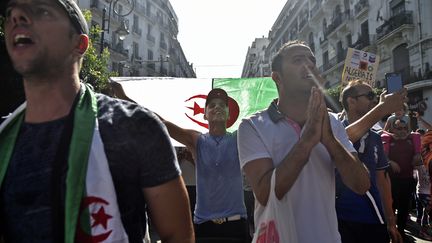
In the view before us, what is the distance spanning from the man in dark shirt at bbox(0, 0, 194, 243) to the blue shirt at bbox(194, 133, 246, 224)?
74.1 inches

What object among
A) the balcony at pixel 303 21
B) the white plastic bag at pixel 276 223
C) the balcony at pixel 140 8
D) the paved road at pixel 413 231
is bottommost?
the paved road at pixel 413 231

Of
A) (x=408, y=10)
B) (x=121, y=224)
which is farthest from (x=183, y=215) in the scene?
(x=408, y=10)

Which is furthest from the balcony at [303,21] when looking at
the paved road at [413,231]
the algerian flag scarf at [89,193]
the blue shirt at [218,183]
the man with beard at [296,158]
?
the algerian flag scarf at [89,193]

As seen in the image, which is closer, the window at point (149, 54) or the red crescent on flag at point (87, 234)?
the red crescent on flag at point (87, 234)

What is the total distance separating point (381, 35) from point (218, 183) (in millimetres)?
27429

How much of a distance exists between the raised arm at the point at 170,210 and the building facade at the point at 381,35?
15.8 m

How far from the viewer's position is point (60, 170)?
1.28 metres

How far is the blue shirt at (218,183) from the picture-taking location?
3.30 metres

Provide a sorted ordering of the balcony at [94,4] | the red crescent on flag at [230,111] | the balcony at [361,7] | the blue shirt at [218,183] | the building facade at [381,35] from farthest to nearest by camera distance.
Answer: the balcony at [94,4], the balcony at [361,7], the building facade at [381,35], the red crescent on flag at [230,111], the blue shirt at [218,183]

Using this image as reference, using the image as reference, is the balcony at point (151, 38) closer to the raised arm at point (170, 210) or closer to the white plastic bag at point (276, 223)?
the white plastic bag at point (276, 223)

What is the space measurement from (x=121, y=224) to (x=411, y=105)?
2776 centimetres

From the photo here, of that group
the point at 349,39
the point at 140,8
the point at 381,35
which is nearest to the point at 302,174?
the point at 381,35

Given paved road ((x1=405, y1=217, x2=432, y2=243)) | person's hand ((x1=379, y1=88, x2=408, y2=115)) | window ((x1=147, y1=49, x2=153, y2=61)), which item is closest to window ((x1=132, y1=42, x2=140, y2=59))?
window ((x1=147, y1=49, x2=153, y2=61))

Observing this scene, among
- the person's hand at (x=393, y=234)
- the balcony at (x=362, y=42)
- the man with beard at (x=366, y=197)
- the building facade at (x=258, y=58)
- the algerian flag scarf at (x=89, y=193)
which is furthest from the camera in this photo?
the building facade at (x=258, y=58)
